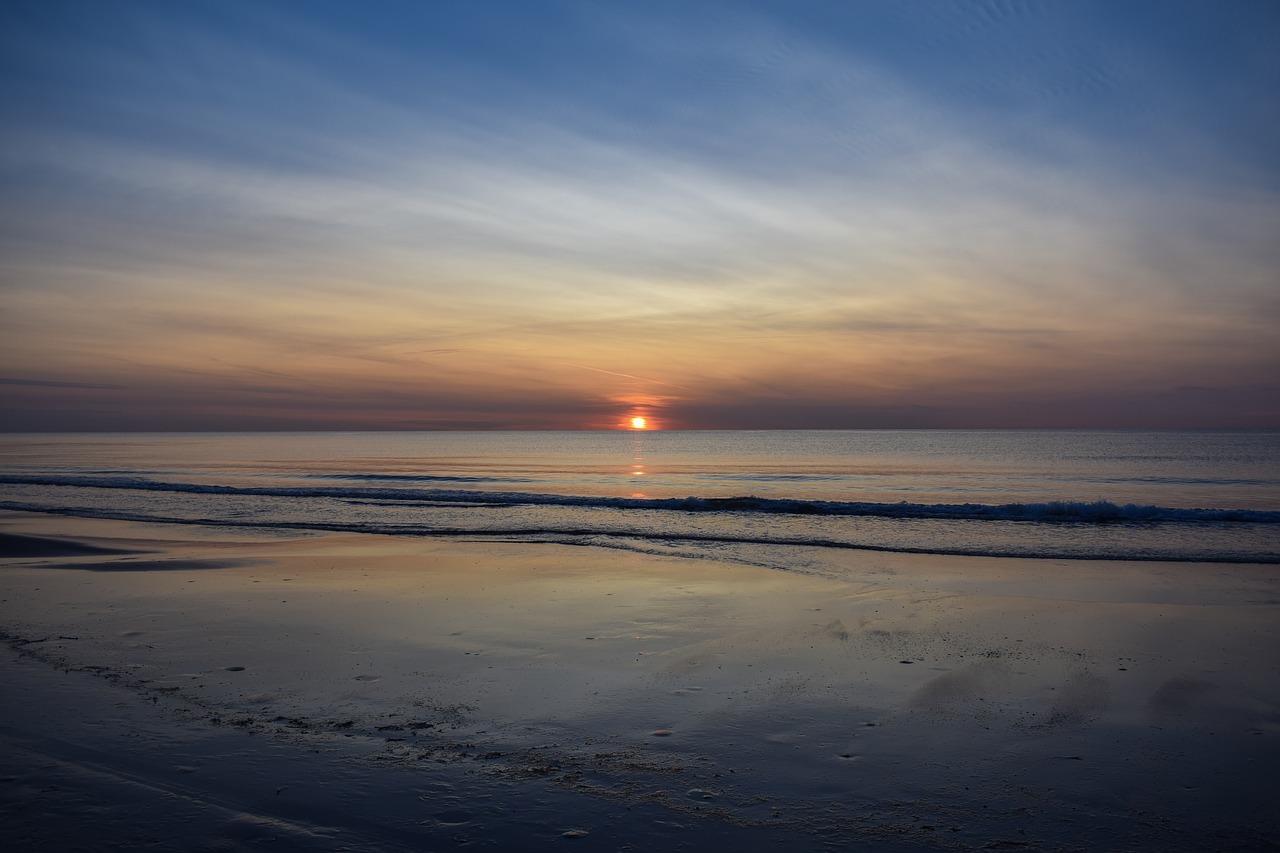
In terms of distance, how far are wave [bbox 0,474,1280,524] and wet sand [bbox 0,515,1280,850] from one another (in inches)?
524

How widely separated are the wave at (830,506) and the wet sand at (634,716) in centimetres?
1331

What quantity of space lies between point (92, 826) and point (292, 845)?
117 cm

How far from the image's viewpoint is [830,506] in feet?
88.1

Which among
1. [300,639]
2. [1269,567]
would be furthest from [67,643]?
[1269,567]

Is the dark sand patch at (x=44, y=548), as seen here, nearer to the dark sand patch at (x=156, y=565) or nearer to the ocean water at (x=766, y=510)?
the dark sand patch at (x=156, y=565)

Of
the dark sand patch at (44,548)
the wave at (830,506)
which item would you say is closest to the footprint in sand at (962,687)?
the dark sand patch at (44,548)

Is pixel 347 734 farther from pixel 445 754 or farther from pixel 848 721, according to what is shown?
pixel 848 721

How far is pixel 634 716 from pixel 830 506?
72.2 ft

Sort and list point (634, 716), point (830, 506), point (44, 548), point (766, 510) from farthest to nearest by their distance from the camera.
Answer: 1. point (830, 506)
2. point (766, 510)
3. point (44, 548)
4. point (634, 716)

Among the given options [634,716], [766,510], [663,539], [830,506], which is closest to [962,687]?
[634,716]

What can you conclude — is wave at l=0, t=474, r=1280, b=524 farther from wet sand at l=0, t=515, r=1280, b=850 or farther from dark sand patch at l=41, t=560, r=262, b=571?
dark sand patch at l=41, t=560, r=262, b=571

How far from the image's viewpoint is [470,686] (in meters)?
6.68

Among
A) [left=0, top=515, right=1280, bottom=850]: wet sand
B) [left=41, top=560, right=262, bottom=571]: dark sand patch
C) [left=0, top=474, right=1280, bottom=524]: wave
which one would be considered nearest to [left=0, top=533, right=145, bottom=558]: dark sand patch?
[left=41, top=560, right=262, bottom=571]: dark sand patch

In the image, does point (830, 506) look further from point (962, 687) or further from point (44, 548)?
point (44, 548)
